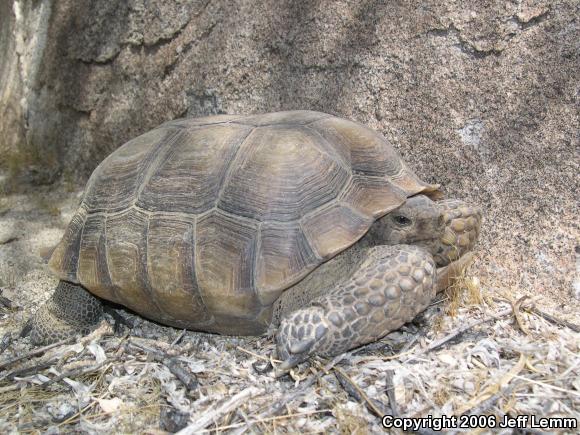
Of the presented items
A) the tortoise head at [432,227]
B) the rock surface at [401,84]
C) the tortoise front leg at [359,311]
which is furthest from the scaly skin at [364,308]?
A: the rock surface at [401,84]

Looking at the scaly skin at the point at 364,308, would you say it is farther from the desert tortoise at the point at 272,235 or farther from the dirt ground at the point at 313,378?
the dirt ground at the point at 313,378

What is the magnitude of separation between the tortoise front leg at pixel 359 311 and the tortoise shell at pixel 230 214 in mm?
177

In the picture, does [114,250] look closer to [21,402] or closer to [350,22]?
[21,402]

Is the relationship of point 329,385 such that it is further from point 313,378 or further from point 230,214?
point 230,214

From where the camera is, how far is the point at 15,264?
3.76 m

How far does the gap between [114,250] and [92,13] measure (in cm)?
296

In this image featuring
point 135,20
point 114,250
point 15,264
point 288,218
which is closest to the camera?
point 288,218

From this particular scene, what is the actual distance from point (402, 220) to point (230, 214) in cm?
82

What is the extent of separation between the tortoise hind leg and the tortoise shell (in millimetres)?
145

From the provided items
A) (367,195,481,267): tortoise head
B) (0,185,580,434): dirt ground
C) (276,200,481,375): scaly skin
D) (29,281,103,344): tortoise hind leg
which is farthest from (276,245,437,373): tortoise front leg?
(29,281,103,344): tortoise hind leg

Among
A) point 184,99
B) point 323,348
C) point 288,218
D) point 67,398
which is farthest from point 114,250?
point 184,99

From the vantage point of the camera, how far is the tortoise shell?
8.14 ft

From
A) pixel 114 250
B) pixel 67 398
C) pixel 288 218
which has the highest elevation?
pixel 288 218

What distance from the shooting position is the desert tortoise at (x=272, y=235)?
237 centimetres
